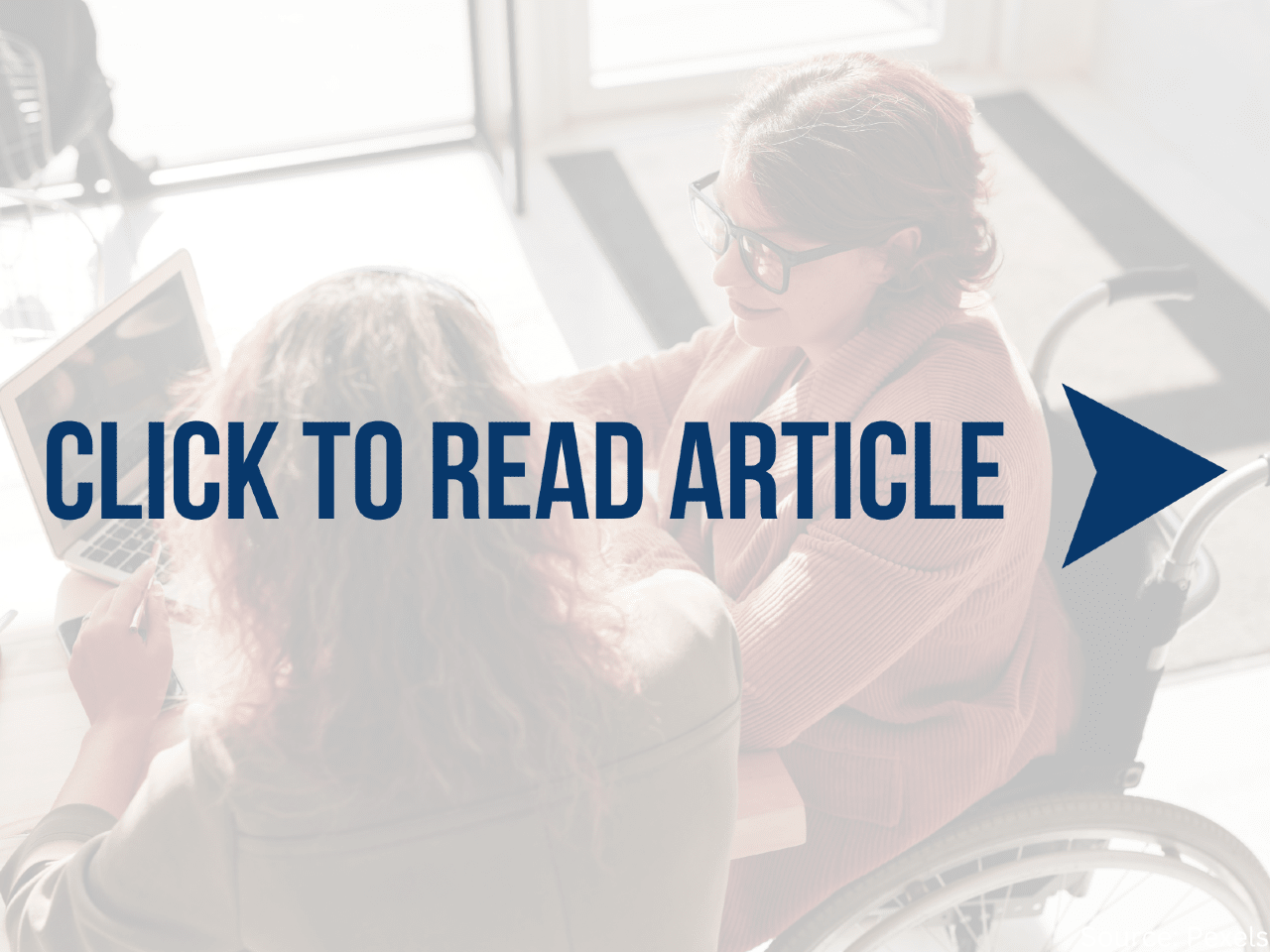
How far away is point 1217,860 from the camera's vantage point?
1.33m

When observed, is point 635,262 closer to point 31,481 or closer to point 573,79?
point 573,79

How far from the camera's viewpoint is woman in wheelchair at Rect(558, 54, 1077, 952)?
1.28 meters

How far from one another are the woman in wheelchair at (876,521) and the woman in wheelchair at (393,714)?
353mm

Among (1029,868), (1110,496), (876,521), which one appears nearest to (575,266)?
(1110,496)

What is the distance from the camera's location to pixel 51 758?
1294mm

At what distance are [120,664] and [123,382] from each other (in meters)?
0.41

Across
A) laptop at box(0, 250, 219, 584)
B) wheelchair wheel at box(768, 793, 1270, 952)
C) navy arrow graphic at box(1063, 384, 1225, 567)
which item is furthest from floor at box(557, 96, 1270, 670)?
laptop at box(0, 250, 219, 584)

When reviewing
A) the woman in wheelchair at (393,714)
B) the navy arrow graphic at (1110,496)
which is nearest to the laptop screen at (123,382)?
the woman in wheelchair at (393,714)

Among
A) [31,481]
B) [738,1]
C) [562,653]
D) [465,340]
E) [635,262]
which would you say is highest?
[465,340]

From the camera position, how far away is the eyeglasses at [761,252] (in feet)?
4.39

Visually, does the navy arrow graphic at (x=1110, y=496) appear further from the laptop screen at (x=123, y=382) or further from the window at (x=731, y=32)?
the window at (x=731, y=32)

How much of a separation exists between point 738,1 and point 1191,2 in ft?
4.77

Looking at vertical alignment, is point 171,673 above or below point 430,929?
below

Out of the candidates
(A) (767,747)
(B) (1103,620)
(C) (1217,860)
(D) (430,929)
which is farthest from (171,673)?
(C) (1217,860)
